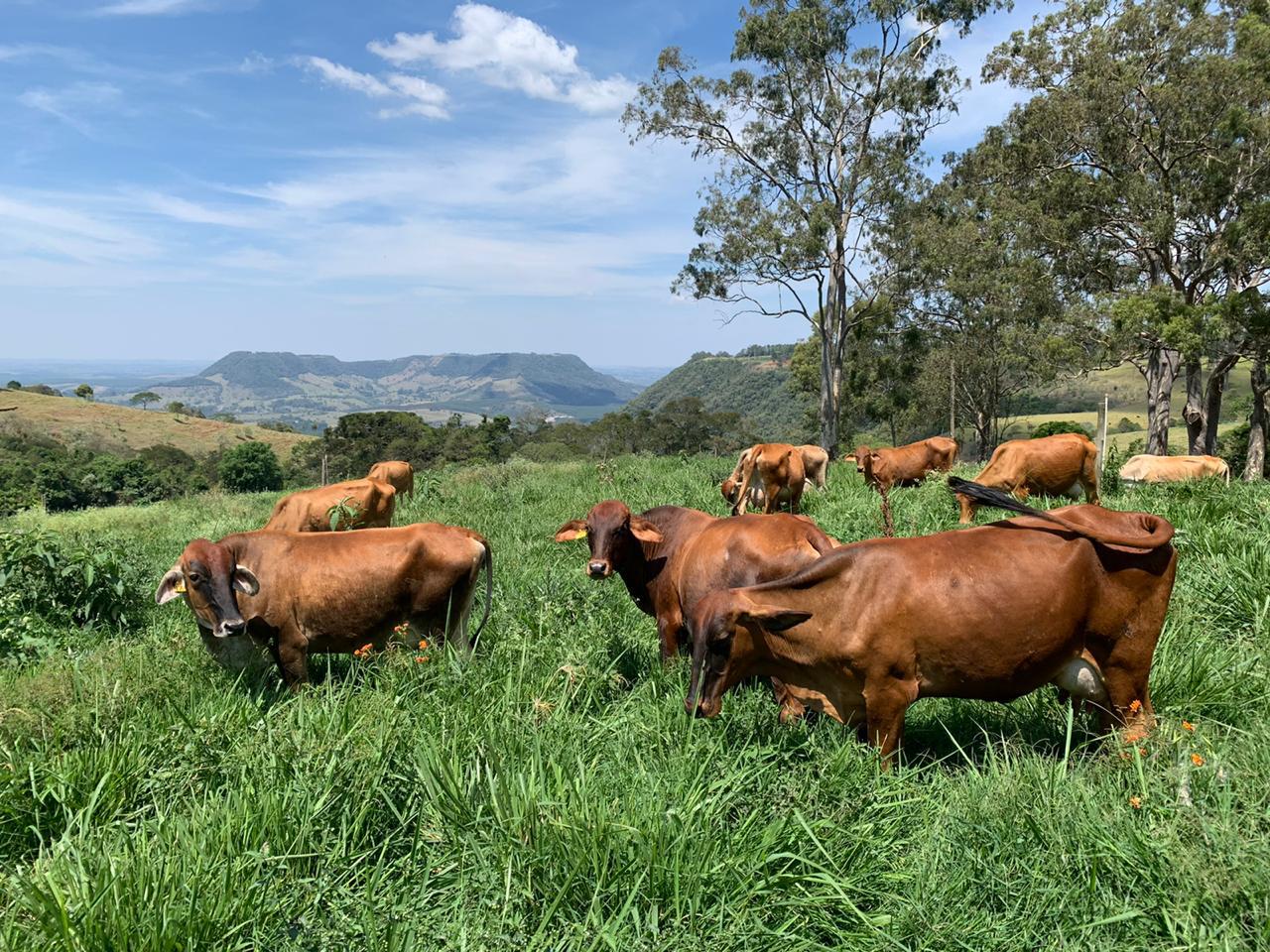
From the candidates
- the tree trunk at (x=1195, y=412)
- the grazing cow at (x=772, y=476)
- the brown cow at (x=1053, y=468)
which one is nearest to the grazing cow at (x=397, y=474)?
the grazing cow at (x=772, y=476)

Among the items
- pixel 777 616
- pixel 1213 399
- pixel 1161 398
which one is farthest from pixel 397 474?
pixel 1213 399

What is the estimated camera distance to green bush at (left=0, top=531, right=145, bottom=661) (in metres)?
6.78

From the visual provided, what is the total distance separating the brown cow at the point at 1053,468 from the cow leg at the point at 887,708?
8.04 metres

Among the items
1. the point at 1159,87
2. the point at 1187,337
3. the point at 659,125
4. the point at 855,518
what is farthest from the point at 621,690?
the point at 659,125

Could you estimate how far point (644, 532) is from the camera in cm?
581

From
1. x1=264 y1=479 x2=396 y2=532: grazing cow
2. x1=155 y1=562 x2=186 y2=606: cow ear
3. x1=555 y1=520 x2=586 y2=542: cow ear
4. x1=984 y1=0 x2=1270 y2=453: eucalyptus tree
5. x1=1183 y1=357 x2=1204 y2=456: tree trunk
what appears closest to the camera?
x1=155 y1=562 x2=186 y2=606: cow ear

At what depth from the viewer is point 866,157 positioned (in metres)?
28.0

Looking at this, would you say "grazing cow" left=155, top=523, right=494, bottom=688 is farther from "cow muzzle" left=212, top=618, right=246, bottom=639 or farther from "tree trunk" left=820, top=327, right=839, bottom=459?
"tree trunk" left=820, top=327, right=839, bottom=459

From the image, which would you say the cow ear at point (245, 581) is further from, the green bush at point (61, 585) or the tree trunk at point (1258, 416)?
the tree trunk at point (1258, 416)

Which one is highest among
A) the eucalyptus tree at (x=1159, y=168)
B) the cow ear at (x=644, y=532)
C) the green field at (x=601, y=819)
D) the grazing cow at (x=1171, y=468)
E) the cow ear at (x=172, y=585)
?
the eucalyptus tree at (x=1159, y=168)

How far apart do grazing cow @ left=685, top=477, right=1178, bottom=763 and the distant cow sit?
12697 millimetres

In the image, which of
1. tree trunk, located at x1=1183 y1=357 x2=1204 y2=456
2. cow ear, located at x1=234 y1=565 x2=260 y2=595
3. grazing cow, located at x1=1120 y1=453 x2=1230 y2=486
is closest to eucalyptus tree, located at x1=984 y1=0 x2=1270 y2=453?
tree trunk, located at x1=1183 y1=357 x2=1204 y2=456

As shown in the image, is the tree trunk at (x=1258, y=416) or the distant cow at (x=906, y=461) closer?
the distant cow at (x=906, y=461)

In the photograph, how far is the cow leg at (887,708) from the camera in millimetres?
3848
